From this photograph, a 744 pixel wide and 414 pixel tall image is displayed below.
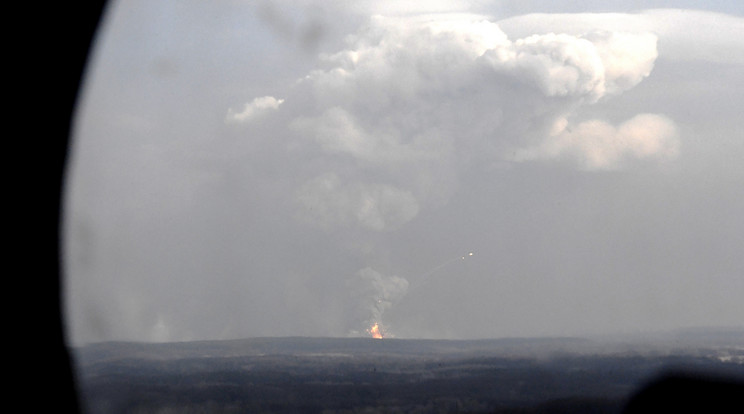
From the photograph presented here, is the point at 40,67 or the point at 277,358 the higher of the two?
the point at 40,67

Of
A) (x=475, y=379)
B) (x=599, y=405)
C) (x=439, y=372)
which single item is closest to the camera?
(x=599, y=405)

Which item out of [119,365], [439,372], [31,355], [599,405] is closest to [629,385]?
[599,405]

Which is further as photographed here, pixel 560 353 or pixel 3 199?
pixel 560 353

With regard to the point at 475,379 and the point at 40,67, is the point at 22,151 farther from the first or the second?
the point at 475,379

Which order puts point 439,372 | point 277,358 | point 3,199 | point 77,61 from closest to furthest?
point 3,199 → point 77,61 → point 439,372 → point 277,358

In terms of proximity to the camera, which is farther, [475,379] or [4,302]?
[475,379]

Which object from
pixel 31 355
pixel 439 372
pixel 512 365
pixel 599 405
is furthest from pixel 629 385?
pixel 31 355

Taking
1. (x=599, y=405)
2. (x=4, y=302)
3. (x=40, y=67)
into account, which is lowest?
(x=599, y=405)

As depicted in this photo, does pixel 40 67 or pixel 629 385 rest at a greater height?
pixel 40 67

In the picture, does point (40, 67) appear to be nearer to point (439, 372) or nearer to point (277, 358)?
point (439, 372)
